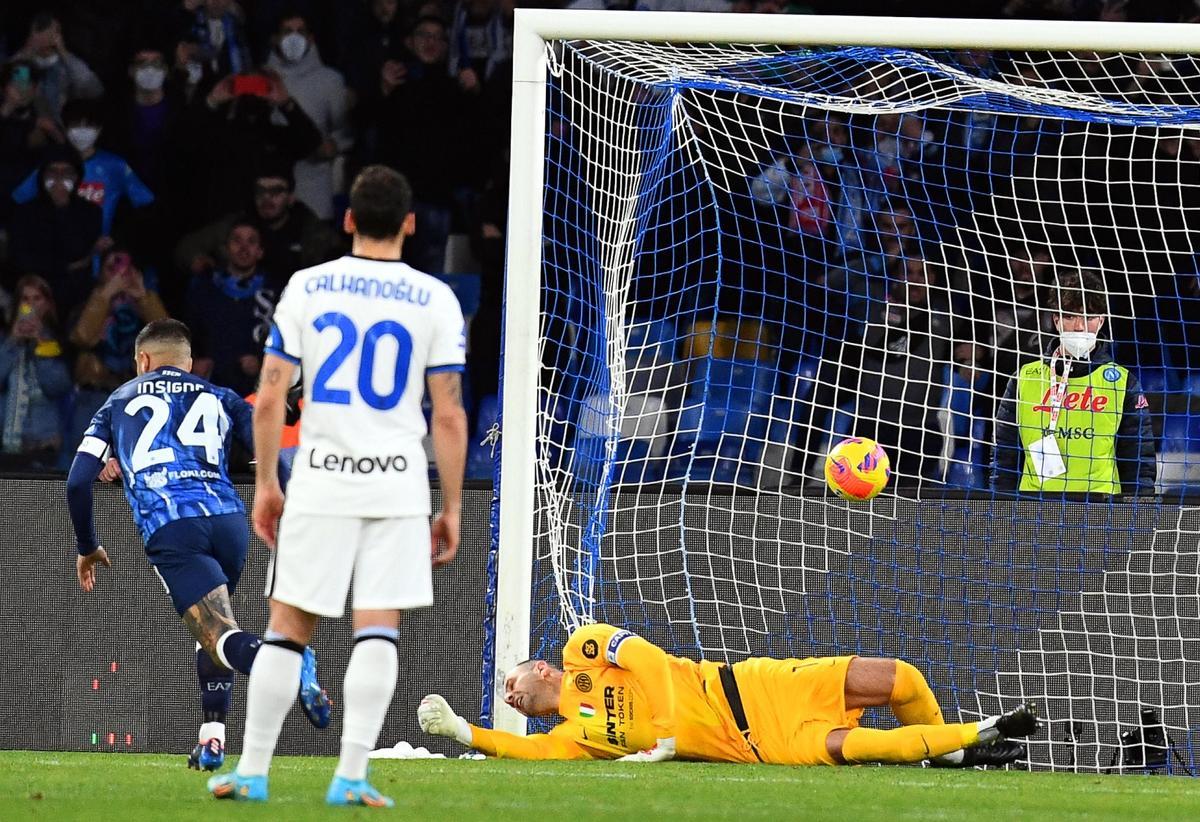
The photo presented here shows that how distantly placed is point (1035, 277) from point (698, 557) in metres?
2.29

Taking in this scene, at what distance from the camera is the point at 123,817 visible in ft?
14.4

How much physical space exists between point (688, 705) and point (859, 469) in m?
1.17

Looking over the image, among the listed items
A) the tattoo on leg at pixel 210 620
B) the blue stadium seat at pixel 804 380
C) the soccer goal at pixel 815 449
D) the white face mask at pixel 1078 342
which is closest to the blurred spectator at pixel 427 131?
the soccer goal at pixel 815 449

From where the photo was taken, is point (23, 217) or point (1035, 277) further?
point (23, 217)

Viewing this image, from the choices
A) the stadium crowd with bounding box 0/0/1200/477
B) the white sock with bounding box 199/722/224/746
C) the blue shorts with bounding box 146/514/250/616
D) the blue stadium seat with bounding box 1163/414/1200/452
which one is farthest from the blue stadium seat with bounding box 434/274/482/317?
the white sock with bounding box 199/722/224/746

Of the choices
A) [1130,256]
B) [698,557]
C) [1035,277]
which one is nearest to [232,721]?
[698,557]

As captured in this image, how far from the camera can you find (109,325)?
37.0 ft


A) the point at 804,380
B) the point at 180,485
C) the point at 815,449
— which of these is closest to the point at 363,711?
the point at 180,485

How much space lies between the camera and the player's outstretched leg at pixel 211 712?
20.6 ft

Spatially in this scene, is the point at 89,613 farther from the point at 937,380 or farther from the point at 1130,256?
the point at 1130,256

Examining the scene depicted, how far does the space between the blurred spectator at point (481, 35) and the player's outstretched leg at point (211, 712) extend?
20.4 feet

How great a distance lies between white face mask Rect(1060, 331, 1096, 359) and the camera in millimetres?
8117

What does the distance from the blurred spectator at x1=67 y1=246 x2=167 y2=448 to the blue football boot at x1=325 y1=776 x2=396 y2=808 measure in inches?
271

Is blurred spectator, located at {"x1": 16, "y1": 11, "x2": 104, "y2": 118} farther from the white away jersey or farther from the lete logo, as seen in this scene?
the white away jersey
